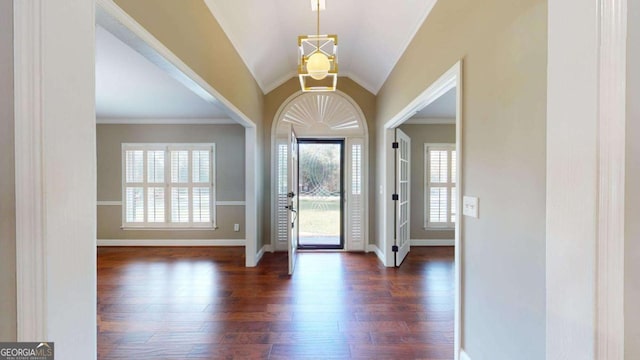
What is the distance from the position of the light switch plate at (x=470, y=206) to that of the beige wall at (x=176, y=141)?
4568 millimetres

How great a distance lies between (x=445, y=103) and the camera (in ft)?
15.5

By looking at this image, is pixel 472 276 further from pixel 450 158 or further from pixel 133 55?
pixel 450 158

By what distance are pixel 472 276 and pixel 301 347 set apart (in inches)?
55.3

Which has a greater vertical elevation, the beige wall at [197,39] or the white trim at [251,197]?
the beige wall at [197,39]

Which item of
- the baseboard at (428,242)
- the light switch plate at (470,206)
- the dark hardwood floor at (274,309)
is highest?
the light switch plate at (470,206)

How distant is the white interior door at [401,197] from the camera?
14.3 ft

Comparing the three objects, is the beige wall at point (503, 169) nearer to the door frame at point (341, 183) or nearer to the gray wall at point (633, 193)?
the gray wall at point (633, 193)

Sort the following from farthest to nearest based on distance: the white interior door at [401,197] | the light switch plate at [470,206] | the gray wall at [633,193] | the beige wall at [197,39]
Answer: the white interior door at [401,197] → the light switch plate at [470,206] → the beige wall at [197,39] → the gray wall at [633,193]

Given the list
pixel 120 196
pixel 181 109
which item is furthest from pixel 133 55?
pixel 120 196

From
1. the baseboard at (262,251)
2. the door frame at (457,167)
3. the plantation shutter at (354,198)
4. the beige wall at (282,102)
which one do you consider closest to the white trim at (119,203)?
the beige wall at (282,102)

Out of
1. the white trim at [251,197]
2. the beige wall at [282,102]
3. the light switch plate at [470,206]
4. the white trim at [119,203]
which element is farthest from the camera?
the white trim at [119,203]

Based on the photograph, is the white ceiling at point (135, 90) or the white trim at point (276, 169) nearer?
the white ceiling at point (135, 90)

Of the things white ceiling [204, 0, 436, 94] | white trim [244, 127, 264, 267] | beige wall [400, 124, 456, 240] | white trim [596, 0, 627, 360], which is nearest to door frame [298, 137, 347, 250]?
white trim [244, 127, 264, 267]

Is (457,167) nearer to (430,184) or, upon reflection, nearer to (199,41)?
(199,41)
